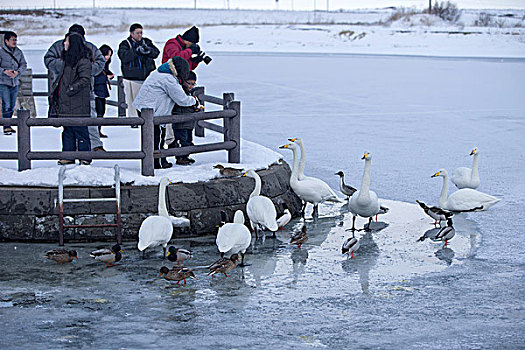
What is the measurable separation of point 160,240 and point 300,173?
2873 millimetres

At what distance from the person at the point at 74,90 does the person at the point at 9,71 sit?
304cm

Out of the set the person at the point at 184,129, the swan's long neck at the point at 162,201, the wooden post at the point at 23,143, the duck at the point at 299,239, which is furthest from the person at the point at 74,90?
the duck at the point at 299,239

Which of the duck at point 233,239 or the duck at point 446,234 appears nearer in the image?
the duck at point 233,239

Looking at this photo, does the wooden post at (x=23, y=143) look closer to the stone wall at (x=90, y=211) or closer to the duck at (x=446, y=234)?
the stone wall at (x=90, y=211)

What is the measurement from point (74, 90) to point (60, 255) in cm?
259

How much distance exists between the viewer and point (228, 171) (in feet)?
30.4

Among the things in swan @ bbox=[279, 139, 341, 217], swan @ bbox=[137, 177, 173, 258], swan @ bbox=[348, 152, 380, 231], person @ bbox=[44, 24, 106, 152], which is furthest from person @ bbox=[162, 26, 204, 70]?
swan @ bbox=[137, 177, 173, 258]

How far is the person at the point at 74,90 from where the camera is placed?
927 cm

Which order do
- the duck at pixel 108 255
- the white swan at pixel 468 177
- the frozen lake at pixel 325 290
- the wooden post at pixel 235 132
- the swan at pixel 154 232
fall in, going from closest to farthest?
the frozen lake at pixel 325 290
the duck at pixel 108 255
the swan at pixel 154 232
the wooden post at pixel 235 132
the white swan at pixel 468 177

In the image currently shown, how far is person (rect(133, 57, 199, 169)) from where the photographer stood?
9523 mm

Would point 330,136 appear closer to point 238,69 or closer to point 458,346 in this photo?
point 458,346

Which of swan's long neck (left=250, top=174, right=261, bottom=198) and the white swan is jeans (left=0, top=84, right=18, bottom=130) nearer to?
swan's long neck (left=250, top=174, right=261, bottom=198)

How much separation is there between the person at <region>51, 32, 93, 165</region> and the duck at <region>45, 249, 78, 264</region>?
81.8 inches

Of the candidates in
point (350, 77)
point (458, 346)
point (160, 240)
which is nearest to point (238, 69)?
point (350, 77)
